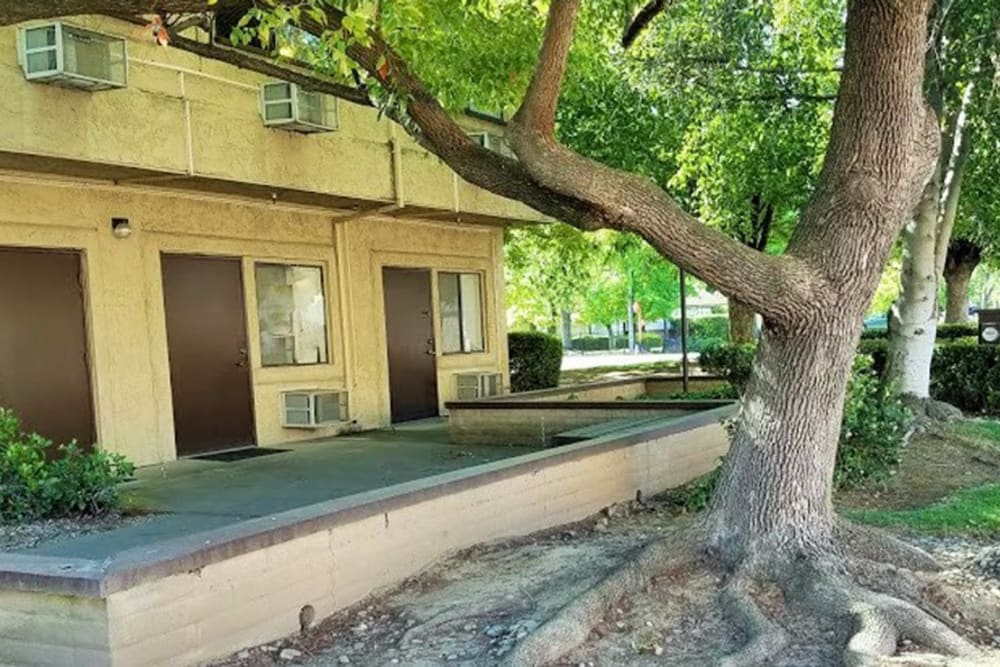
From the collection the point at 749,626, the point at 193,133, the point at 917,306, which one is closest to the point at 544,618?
the point at 749,626

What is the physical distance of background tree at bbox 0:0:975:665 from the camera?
5227 mm

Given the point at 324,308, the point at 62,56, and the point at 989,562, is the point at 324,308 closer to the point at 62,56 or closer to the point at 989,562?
the point at 62,56

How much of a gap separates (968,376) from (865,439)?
703 cm

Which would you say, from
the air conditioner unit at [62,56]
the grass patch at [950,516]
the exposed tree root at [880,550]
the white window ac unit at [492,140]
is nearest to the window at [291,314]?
the white window ac unit at [492,140]

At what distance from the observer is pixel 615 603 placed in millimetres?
4895

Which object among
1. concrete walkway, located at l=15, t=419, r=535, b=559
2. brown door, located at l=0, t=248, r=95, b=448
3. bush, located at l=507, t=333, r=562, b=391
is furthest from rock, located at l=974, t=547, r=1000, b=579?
bush, located at l=507, t=333, r=562, b=391

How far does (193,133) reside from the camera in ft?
31.2

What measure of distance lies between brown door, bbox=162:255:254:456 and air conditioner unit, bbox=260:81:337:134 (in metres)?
1.87

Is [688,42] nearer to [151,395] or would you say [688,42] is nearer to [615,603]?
[151,395]

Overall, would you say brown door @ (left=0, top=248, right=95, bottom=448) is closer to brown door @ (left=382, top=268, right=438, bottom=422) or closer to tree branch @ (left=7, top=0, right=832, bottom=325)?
tree branch @ (left=7, top=0, right=832, bottom=325)

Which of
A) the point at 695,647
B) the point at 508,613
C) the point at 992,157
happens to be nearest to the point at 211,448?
the point at 508,613

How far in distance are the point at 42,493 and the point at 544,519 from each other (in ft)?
12.1

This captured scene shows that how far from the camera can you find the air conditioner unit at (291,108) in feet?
33.7

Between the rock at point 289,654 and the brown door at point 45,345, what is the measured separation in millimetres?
5525
